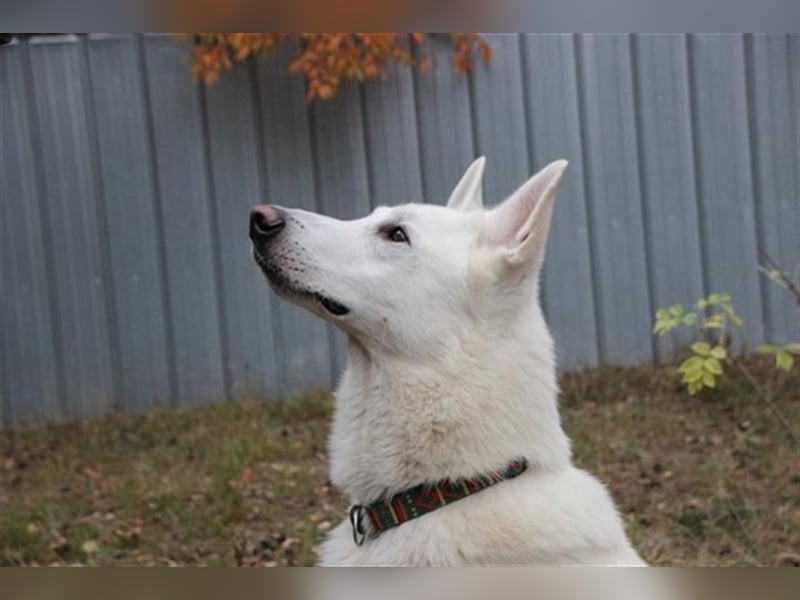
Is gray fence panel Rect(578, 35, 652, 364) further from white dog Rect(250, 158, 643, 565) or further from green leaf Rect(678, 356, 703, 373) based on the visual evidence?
white dog Rect(250, 158, 643, 565)

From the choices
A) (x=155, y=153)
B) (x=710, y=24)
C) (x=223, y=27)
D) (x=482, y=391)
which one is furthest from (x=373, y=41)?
(x=482, y=391)

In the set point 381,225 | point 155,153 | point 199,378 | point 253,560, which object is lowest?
point 253,560

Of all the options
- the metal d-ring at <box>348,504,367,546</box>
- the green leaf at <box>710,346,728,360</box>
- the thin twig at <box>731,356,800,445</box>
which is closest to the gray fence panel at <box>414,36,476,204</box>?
the green leaf at <box>710,346,728,360</box>

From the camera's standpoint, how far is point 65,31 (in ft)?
10.9

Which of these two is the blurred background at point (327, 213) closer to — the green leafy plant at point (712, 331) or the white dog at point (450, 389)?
the green leafy plant at point (712, 331)

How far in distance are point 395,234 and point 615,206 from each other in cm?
100

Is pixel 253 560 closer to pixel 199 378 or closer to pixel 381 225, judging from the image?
pixel 199 378

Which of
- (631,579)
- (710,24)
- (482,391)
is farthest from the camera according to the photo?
(710,24)

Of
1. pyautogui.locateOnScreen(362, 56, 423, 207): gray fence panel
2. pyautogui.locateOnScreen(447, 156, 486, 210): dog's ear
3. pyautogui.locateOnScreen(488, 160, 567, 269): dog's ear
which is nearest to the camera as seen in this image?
pyautogui.locateOnScreen(488, 160, 567, 269): dog's ear

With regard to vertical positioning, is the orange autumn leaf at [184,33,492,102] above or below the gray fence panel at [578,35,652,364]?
above

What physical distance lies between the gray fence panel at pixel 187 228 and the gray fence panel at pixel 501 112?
2.73 ft

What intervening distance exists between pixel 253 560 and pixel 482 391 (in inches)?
43.2

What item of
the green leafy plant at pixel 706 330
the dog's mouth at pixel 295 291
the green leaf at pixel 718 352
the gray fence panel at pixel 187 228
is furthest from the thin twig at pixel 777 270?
the gray fence panel at pixel 187 228

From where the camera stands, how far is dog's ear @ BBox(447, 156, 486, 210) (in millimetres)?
2764
